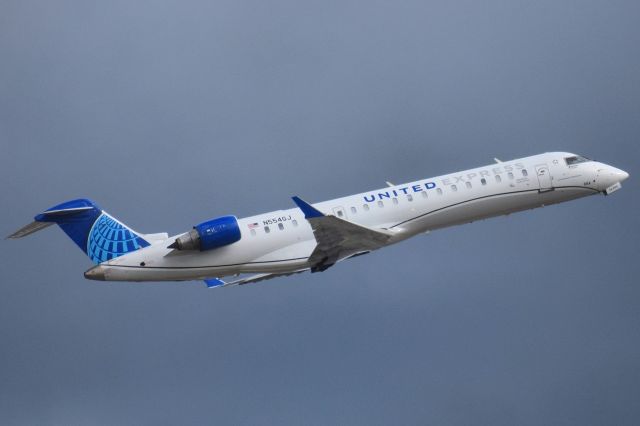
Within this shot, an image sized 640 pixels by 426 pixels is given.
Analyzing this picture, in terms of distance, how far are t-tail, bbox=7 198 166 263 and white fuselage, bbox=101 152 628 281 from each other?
0.49m

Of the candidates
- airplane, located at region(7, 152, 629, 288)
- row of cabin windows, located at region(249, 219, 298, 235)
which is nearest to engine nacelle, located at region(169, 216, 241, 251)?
airplane, located at region(7, 152, 629, 288)

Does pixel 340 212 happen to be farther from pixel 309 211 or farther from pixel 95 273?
pixel 95 273

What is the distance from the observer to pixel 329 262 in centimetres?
3816

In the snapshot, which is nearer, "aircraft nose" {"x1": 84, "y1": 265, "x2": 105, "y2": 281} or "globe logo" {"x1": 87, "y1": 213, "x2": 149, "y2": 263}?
"aircraft nose" {"x1": 84, "y1": 265, "x2": 105, "y2": 281}

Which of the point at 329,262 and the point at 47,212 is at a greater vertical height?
the point at 47,212

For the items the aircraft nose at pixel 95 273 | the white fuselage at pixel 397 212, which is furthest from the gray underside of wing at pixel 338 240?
the aircraft nose at pixel 95 273

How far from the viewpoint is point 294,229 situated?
3766cm

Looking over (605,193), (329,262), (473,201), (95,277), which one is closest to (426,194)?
(473,201)

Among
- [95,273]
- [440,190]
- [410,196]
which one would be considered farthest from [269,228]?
[440,190]

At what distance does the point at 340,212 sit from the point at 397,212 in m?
2.02

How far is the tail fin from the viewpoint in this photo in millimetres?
37156

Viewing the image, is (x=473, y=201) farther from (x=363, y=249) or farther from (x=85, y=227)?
(x=85, y=227)

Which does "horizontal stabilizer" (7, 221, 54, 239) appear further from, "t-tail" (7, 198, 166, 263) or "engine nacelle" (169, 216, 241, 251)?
"engine nacelle" (169, 216, 241, 251)

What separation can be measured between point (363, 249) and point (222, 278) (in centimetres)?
502
